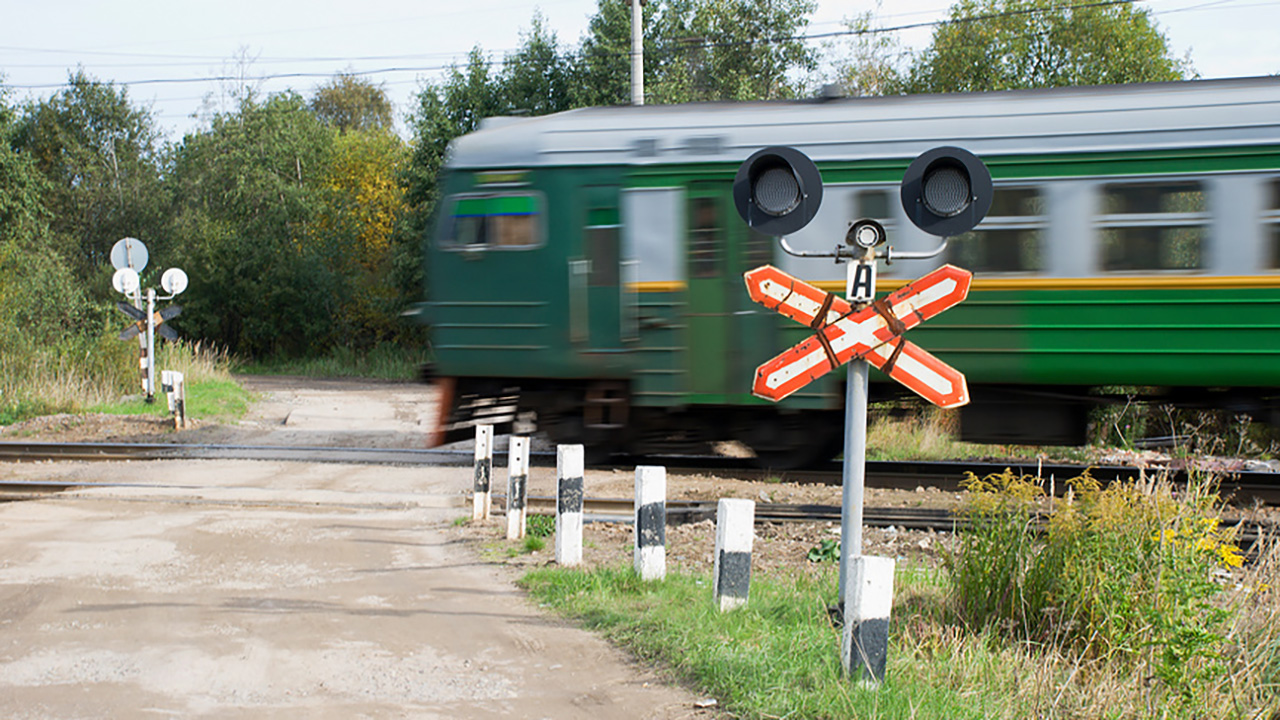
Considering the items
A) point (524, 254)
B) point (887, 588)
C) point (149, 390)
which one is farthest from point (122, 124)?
point (887, 588)

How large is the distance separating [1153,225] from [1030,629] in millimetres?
5290

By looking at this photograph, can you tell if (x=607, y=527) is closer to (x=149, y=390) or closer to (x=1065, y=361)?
(x=1065, y=361)

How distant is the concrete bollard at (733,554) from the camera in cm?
546

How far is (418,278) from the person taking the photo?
1205 inches

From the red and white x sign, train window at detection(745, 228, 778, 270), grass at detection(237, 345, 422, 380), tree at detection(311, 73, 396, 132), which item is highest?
tree at detection(311, 73, 396, 132)

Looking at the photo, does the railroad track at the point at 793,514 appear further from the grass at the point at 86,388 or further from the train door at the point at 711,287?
the grass at the point at 86,388

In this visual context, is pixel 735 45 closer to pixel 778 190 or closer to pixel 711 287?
pixel 711 287

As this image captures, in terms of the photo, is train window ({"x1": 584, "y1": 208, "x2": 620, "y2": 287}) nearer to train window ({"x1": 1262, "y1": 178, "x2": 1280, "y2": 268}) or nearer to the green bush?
the green bush

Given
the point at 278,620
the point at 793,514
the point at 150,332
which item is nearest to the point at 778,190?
the point at 278,620

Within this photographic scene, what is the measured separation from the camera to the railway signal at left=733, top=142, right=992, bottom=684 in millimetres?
4695

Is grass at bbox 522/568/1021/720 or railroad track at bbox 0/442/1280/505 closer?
grass at bbox 522/568/1021/720

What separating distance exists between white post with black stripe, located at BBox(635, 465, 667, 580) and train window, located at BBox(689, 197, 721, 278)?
4003 millimetres

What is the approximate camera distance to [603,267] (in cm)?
1032

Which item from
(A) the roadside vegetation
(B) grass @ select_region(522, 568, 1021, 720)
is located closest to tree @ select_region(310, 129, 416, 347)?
(B) grass @ select_region(522, 568, 1021, 720)
